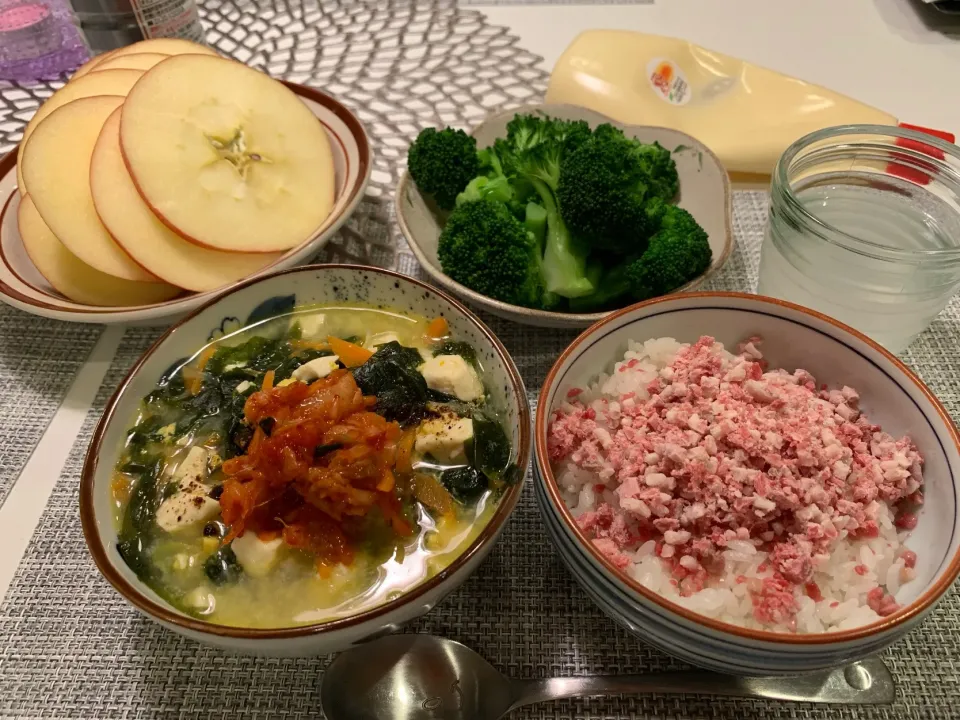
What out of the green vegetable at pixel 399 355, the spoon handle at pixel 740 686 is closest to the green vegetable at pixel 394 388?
the green vegetable at pixel 399 355

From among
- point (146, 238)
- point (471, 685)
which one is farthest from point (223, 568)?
point (146, 238)

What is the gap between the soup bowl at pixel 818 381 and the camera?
1.00 metres

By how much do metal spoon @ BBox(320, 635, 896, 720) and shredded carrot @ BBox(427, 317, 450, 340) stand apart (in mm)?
681

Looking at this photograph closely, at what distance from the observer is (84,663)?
1.33 m

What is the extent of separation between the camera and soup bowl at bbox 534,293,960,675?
1.00 metres

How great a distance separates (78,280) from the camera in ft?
6.05

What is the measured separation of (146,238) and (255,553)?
3.33 feet

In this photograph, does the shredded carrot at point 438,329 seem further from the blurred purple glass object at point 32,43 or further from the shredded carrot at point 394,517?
the blurred purple glass object at point 32,43

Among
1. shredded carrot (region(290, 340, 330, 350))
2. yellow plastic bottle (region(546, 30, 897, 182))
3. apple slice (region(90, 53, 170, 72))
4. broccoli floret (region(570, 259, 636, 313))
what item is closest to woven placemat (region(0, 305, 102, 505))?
shredded carrot (region(290, 340, 330, 350))

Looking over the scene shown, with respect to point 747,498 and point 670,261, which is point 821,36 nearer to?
point 670,261

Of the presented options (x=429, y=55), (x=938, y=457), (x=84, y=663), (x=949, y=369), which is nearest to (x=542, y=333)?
(x=938, y=457)

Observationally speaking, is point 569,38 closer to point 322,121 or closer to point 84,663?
point 322,121

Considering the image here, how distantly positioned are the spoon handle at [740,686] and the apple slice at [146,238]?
1319mm

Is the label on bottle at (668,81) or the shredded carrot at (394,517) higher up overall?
the label on bottle at (668,81)
